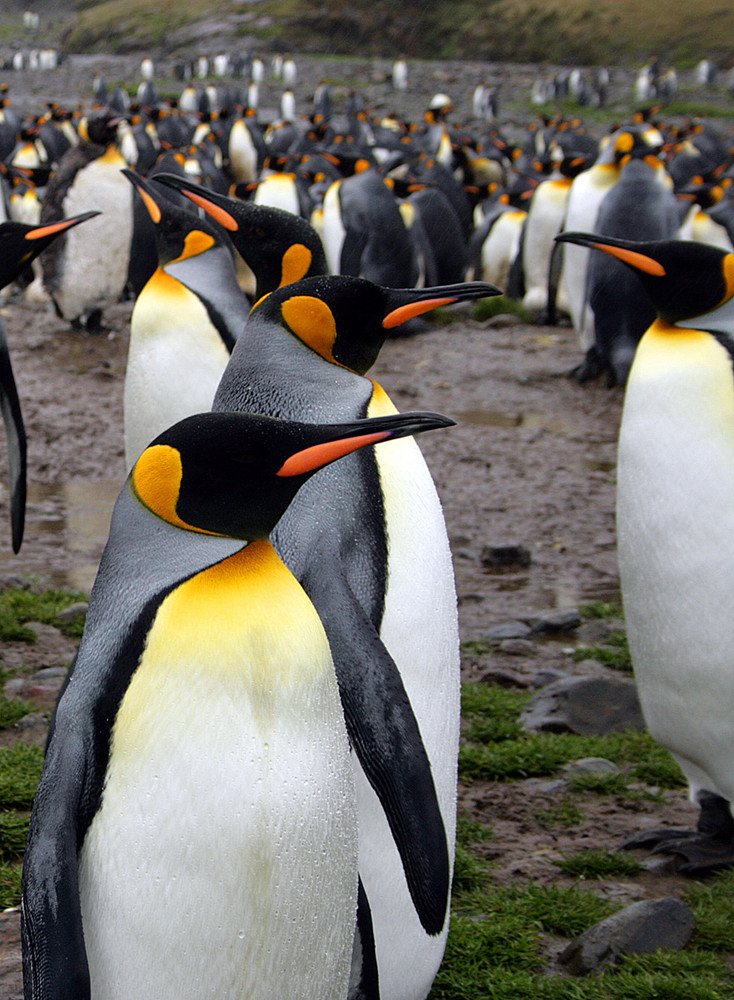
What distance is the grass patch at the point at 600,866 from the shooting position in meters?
2.82

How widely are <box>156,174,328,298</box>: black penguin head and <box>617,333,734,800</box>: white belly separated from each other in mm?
1000

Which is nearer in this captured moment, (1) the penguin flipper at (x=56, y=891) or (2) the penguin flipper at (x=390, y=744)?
(1) the penguin flipper at (x=56, y=891)

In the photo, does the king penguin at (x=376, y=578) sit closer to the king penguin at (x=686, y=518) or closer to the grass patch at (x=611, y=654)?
the king penguin at (x=686, y=518)

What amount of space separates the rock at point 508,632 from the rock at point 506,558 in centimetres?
77

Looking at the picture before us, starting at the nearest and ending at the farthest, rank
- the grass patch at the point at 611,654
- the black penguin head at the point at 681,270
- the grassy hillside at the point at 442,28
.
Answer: the black penguin head at the point at 681,270 → the grass patch at the point at 611,654 → the grassy hillside at the point at 442,28

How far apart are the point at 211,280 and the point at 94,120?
260 inches

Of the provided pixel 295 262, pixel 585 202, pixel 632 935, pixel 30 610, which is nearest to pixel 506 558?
pixel 30 610

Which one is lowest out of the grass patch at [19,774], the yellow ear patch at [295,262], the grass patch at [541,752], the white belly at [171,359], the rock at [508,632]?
the rock at [508,632]

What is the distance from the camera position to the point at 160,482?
1641 millimetres

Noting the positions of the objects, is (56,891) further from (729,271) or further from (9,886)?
(729,271)

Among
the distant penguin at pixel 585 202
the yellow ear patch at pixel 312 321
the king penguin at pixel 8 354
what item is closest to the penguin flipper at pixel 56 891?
the yellow ear patch at pixel 312 321

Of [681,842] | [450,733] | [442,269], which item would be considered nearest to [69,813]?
[450,733]

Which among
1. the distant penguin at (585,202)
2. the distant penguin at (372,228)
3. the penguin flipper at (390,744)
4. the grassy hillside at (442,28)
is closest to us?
the penguin flipper at (390,744)

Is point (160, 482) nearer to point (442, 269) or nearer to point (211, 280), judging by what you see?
point (211, 280)
